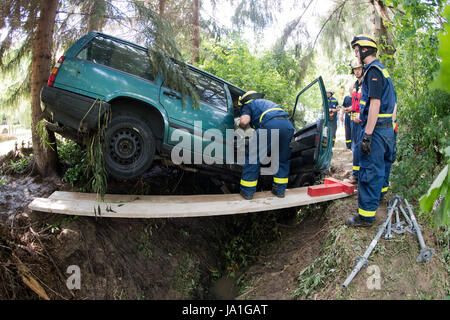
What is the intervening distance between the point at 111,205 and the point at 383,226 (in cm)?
326

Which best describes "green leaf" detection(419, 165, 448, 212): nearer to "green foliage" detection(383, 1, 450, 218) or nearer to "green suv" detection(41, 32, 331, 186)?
"green foliage" detection(383, 1, 450, 218)

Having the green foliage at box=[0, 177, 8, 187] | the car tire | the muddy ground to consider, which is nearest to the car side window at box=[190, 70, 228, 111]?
the car tire

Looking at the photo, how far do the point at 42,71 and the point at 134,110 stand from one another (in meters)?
1.52

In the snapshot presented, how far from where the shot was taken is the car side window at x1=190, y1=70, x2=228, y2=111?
13.2 feet

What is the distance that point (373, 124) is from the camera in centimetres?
334

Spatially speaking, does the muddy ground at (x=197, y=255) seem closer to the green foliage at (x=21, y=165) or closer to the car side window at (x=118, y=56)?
the green foliage at (x=21, y=165)

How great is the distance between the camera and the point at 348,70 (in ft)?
15.2

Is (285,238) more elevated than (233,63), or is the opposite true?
(233,63)

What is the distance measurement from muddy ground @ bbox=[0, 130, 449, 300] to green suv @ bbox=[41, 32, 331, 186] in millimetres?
844

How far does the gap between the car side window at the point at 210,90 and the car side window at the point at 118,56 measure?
0.64 meters

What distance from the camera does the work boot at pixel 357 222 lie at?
11.8 ft

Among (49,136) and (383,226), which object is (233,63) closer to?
(49,136)

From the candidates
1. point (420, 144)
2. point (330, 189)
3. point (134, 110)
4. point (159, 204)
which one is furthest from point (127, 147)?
point (420, 144)

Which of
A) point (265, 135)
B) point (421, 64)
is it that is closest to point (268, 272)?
point (265, 135)
